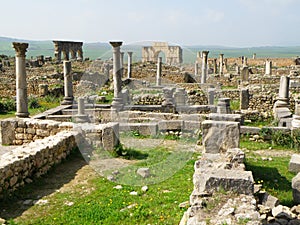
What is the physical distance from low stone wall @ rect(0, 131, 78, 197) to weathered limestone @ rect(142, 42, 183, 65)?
39003 mm

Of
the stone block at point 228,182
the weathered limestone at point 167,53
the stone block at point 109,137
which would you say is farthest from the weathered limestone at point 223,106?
the weathered limestone at point 167,53

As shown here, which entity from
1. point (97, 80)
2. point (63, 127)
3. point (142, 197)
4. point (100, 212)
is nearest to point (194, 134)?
point (63, 127)

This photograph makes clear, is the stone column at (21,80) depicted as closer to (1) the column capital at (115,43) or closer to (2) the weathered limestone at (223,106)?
(1) the column capital at (115,43)

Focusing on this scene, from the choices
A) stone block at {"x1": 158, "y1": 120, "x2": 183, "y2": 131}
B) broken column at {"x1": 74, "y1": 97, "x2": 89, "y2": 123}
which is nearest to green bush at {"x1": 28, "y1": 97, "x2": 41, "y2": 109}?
broken column at {"x1": 74, "y1": 97, "x2": 89, "y2": 123}

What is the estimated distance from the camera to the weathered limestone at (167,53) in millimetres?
48000

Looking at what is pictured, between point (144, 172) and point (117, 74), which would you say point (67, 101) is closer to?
point (117, 74)

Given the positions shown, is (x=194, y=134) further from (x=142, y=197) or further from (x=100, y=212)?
(x=100, y=212)

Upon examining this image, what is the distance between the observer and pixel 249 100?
1864 cm

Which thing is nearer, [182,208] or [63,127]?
[182,208]

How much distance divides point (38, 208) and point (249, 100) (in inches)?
562

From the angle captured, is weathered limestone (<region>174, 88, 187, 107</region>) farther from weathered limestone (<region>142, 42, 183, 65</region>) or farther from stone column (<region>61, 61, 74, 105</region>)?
weathered limestone (<region>142, 42, 183, 65</region>)

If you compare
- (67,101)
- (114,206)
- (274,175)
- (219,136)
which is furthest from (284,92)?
(114,206)

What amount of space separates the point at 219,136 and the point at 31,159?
427cm

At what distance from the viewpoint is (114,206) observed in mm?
6312
